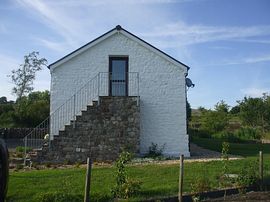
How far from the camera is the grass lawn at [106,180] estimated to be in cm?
1077

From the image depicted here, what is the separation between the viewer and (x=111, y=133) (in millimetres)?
19312

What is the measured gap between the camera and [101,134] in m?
19.2

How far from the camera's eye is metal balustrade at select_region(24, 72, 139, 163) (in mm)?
20562

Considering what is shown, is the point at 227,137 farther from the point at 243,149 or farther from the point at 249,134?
the point at 243,149

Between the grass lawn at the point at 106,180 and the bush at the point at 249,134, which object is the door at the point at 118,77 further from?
the bush at the point at 249,134

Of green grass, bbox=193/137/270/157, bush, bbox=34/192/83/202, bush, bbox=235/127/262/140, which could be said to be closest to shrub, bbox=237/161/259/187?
bush, bbox=34/192/83/202

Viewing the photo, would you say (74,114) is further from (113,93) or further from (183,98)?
(183,98)

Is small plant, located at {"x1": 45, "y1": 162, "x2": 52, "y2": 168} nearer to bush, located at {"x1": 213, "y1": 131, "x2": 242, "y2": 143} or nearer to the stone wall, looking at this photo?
the stone wall

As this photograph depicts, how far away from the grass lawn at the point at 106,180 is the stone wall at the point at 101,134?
3819 millimetres

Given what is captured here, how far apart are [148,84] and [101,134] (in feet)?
12.2

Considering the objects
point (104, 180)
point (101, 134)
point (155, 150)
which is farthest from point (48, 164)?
point (104, 180)

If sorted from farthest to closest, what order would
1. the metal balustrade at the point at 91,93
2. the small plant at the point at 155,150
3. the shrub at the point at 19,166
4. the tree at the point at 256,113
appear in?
the tree at the point at 256,113
the metal balustrade at the point at 91,93
the small plant at the point at 155,150
the shrub at the point at 19,166

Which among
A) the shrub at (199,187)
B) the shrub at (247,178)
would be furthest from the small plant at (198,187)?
the shrub at (247,178)

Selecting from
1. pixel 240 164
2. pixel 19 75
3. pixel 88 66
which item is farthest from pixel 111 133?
pixel 19 75
